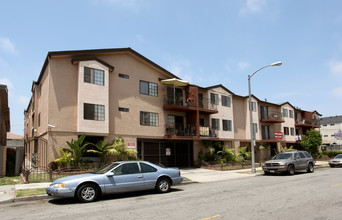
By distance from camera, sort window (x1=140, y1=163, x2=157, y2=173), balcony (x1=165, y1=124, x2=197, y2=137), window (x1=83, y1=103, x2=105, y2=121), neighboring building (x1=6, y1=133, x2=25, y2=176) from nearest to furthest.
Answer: window (x1=140, y1=163, x2=157, y2=173)
window (x1=83, y1=103, x2=105, y2=121)
neighboring building (x1=6, y1=133, x2=25, y2=176)
balcony (x1=165, y1=124, x2=197, y2=137)

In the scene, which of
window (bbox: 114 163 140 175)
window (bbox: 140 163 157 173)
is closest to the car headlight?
window (bbox: 114 163 140 175)

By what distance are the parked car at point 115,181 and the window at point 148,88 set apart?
13.5m

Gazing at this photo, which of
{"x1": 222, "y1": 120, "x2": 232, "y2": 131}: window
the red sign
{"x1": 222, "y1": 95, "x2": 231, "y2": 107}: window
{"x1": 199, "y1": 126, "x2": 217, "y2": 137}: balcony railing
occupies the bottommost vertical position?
the red sign

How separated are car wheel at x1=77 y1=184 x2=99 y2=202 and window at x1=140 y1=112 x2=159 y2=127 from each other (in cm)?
1409

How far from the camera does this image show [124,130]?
22469mm

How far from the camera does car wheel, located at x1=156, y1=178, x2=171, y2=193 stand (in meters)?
11.1

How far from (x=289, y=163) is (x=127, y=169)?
41.1 feet

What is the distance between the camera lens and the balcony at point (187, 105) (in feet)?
82.6

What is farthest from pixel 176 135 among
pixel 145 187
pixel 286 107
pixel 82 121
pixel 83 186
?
pixel 286 107

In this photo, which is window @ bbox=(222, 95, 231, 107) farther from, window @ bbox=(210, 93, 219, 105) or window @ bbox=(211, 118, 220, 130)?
window @ bbox=(211, 118, 220, 130)

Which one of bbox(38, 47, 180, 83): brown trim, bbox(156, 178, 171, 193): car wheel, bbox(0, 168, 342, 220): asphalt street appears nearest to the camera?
bbox(0, 168, 342, 220): asphalt street

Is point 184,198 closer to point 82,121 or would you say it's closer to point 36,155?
point 82,121

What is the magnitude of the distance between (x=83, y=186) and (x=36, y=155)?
15.1 metres

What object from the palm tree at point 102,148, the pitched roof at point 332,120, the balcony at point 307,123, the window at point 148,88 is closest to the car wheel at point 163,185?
the palm tree at point 102,148
